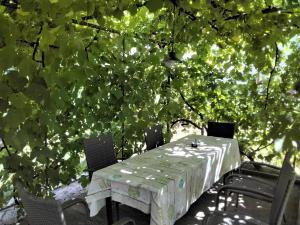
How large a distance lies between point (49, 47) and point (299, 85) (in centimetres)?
114

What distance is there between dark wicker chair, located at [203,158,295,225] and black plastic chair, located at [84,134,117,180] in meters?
1.47

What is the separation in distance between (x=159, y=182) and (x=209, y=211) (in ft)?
4.56

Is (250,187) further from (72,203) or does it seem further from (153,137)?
(72,203)

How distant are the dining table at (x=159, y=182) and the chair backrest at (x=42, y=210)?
93cm

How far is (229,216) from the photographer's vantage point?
89.5 inches

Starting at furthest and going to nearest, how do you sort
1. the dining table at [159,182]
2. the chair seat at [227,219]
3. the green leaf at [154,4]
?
1. the dining table at [159,182]
2. the chair seat at [227,219]
3. the green leaf at [154,4]

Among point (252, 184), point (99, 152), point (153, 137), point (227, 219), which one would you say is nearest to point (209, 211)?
point (252, 184)

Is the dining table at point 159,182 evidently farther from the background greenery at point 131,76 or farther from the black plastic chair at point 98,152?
the background greenery at point 131,76

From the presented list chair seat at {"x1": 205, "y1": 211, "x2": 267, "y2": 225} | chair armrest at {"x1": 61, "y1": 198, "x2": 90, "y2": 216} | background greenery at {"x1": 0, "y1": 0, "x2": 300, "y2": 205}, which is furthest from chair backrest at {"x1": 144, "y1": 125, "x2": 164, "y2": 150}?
chair seat at {"x1": 205, "y1": 211, "x2": 267, "y2": 225}

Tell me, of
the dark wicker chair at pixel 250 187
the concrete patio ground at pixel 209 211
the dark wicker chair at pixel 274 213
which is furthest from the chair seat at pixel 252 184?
the dark wicker chair at pixel 274 213

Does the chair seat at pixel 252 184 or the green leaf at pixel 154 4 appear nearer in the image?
the green leaf at pixel 154 4

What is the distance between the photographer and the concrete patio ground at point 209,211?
3.32 metres

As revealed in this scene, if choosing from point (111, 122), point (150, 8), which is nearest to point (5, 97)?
point (150, 8)

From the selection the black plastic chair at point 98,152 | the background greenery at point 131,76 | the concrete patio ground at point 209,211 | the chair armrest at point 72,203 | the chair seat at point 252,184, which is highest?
the background greenery at point 131,76
